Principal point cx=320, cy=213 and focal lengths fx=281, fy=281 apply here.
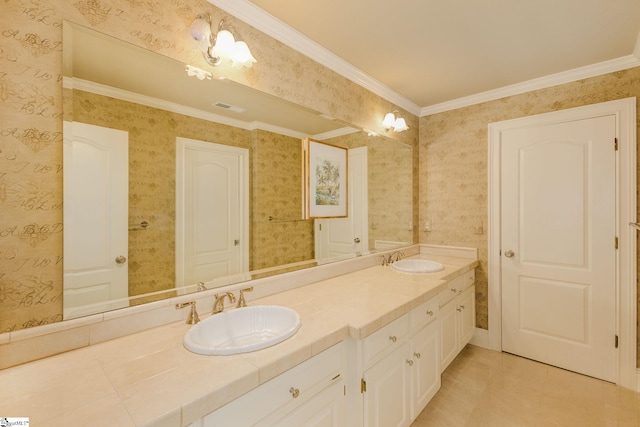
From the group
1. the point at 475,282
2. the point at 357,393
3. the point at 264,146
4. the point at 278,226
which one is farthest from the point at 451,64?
the point at 357,393

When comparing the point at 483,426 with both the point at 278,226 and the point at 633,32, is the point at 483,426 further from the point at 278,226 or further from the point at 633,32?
the point at 633,32

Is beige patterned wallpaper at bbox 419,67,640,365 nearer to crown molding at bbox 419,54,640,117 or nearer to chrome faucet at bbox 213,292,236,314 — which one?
crown molding at bbox 419,54,640,117

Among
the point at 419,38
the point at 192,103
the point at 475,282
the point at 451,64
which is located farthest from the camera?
the point at 475,282

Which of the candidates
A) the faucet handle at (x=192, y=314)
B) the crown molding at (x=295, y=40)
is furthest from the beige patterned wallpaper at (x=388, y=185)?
the faucet handle at (x=192, y=314)

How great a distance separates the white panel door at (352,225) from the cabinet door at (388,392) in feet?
2.55

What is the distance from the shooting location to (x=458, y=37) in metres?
1.78

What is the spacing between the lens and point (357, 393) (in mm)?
1221

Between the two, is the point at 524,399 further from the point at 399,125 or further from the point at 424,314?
the point at 399,125

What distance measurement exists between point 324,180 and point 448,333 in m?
1.44

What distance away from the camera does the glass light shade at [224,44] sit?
4.30 ft

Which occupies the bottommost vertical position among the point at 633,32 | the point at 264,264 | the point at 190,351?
the point at 190,351

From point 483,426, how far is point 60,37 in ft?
9.12

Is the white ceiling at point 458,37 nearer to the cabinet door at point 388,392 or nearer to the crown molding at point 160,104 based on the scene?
the crown molding at point 160,104

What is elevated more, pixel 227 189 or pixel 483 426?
pixel 227 189
